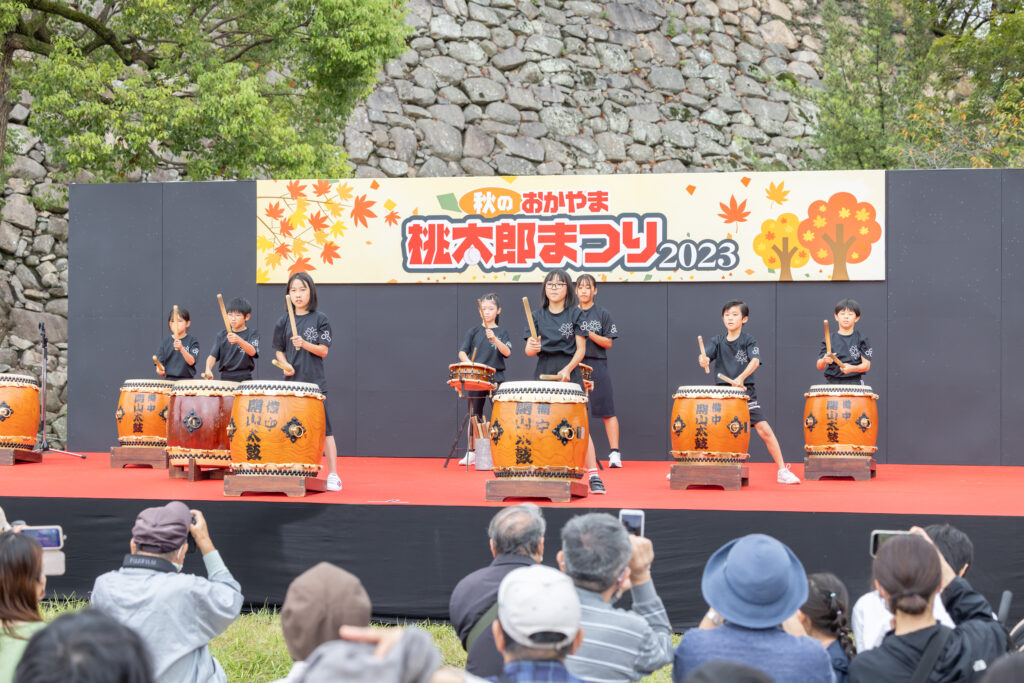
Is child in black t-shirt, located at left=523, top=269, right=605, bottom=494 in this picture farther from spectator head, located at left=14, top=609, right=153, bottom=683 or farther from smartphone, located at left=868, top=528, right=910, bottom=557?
spectator head, located at left=14, top=609, right=153, bottom=683

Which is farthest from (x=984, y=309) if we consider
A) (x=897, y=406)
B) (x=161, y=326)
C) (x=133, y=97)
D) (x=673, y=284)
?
(x=133, y=97)

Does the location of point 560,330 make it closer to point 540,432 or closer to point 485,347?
point 540,432

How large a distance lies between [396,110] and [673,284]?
8.48 meters

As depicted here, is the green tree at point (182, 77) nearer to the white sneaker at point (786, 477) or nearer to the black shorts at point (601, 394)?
the black shorts at point (601, 394)

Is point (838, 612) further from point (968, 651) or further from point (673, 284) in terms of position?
point (673, 284)

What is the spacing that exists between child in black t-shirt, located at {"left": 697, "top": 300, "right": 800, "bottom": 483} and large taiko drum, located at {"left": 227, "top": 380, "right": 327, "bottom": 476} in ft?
7.91

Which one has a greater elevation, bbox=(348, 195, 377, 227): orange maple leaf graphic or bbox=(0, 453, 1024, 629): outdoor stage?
bbox=(348, 195, 377, 227): orange maple leaf graphic

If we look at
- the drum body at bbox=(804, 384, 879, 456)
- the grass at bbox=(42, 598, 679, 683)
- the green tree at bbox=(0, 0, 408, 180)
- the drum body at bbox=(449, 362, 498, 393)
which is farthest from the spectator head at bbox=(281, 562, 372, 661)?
the green tree at bbox=(0, 0, 408, 180)

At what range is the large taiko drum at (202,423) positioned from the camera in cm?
566

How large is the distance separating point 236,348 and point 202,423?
2.74 ft

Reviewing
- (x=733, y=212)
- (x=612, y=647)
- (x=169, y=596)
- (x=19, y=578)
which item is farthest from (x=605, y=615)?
(x=733, y=212)

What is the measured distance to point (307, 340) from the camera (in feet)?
18.2

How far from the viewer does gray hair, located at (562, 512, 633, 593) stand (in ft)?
7.27

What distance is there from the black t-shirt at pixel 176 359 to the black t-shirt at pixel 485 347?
71.7 inches
